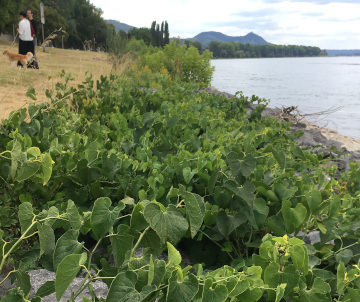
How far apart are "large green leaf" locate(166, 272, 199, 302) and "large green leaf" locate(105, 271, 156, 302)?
0.19 ft

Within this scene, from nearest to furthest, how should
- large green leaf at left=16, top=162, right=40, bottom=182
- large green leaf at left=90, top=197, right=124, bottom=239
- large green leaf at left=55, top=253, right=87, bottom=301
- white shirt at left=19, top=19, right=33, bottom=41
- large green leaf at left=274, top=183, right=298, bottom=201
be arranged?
large green leaf at left=55, top=253, right=87, bottom=301 < large green leaf at left=90, top=197, right=124, bottom=239 < large green leaf at left=16, top=162, right=40, bottom=182 < large green leaf at left=274, top=183, right=298, bottom=201 < white shirt at left=19, top=19, right=33, bottom=41

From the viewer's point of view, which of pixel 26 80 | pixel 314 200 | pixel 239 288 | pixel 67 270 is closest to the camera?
pixel 67 270

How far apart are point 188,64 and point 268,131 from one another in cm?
1014

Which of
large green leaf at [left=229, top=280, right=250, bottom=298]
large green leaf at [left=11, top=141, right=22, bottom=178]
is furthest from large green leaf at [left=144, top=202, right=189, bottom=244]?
large green leaf at [left=11, top=141, right=22, bottom=178]

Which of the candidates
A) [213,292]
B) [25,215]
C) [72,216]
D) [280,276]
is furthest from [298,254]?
[25,215]

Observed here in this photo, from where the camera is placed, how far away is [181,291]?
1075 mm

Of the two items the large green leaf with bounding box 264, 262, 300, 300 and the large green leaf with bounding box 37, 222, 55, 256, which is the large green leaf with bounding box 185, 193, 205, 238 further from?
the large green leaf with bounding box 37, 222, 55, 256

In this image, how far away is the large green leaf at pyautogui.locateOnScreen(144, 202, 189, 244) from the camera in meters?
1.22

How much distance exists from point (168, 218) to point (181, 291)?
251 millimetres

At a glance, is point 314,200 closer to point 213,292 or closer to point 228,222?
point 228,222

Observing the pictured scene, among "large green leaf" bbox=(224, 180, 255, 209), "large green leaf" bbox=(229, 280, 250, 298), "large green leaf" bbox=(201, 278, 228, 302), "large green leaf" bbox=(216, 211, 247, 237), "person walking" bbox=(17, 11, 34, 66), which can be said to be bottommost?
"large green leaf" bbox=(216, 211, 247, 237)

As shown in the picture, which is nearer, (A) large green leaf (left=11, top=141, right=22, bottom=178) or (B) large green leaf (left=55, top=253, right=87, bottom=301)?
(B) large green leaf (left=55, top=253, right=87, bottom=301)

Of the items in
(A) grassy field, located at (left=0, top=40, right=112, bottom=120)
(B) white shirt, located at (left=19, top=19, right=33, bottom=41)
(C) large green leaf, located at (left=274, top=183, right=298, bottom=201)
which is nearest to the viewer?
(C) large green leaf, located at (left=274, top=183, right=298, bottom=201)

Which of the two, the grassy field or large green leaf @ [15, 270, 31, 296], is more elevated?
the grassy field
